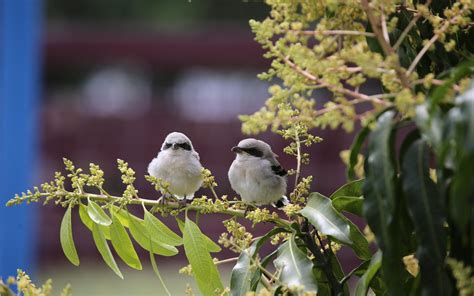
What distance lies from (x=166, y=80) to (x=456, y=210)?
13.9 metres

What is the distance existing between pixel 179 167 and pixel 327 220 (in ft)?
5.17

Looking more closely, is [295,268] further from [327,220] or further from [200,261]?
[200,261]

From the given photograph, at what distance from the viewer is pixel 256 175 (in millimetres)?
2930

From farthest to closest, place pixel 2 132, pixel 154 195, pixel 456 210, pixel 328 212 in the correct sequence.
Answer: pixel 154 195 < pixel 2 132 < pixel 328 212 < pixel 456 210

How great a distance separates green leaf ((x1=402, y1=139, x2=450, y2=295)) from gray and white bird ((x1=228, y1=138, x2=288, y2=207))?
5.29 ft

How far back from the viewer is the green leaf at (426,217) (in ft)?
3.89

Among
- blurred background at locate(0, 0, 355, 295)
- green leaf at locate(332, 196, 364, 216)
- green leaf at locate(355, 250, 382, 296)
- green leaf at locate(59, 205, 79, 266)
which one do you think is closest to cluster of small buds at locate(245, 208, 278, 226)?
green leaf at locate(332, 196, 364, 216)

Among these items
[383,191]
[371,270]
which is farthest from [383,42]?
[371,270]

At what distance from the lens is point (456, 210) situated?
1.04 metres

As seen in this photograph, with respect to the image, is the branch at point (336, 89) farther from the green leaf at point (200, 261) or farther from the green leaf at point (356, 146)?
the green leaf at point (200, 261)

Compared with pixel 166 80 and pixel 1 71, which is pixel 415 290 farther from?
pixel 166 80

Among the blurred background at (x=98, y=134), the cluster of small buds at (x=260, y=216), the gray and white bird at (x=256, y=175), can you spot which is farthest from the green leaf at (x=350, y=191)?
the blurred background at (x=98, y=134)

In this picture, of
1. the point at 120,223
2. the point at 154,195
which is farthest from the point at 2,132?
the point at 120,223

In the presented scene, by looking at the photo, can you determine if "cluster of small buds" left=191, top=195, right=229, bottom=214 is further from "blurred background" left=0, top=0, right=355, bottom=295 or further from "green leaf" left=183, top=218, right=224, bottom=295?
"blurred background" left=0, top=0, right=355, bottom=295
